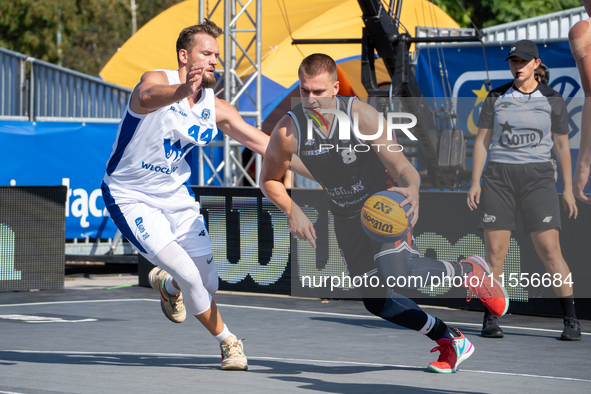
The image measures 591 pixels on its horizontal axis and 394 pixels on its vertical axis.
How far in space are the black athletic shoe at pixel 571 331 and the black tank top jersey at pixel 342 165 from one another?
2.73 m

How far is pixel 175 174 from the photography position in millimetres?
5699

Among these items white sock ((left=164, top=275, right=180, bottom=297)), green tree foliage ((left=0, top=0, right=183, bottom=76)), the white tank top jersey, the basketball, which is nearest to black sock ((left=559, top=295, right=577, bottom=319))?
the basketball

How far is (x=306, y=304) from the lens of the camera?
949 cm

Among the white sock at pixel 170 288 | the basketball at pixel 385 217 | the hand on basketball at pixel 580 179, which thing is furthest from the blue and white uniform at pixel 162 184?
the hand on basketball at pixel 580 179

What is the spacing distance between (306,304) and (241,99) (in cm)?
848

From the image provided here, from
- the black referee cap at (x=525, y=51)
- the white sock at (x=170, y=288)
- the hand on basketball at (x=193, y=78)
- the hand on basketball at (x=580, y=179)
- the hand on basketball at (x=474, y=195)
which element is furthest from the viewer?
the hand on basketball at (x=474, y=195)

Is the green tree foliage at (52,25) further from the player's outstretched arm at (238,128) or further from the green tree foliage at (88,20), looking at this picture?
the player's outstretched arm at (238,128)

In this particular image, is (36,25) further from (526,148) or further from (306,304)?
(526,148)

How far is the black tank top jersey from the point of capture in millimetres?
5188

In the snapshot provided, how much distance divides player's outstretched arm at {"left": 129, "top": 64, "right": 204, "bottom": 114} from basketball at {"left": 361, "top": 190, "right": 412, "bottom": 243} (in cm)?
127

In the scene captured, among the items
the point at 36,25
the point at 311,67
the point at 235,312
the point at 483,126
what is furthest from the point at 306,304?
the point at 36,25

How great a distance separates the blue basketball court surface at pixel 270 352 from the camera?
17.1 ft

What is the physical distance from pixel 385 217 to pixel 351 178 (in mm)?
351

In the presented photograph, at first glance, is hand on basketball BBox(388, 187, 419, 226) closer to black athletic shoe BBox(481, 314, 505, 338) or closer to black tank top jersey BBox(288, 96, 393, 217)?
black tank top jersey BBox(288, 96, 393, 217)
